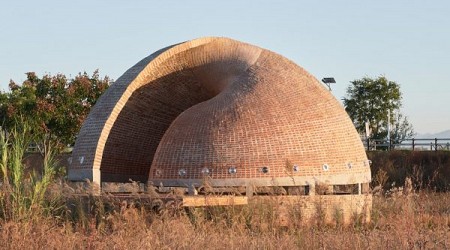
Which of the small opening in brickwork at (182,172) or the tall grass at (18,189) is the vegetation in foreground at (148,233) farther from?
the small opening in brickwork at (182,172)

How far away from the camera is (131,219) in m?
11.1

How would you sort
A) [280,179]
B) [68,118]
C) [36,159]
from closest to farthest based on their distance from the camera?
[280,179] → [68,118] → [36,159]

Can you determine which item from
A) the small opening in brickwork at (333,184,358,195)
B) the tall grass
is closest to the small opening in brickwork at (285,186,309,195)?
the small opening in brickwork at (333,184,358,195)

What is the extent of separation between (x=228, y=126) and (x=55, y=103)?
19.7 metres

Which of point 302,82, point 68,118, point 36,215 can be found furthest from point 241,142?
point 68,118

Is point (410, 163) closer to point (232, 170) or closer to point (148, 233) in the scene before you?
point (232, 170)

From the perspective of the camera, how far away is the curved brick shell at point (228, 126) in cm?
1759

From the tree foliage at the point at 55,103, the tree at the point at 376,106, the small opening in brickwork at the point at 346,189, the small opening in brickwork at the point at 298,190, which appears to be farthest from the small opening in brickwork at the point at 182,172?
the tree at the point at 376,106

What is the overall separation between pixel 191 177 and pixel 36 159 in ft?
74.4

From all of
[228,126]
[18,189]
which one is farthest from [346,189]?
[18,189]

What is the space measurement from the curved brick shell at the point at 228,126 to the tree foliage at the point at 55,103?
1519 centimetres

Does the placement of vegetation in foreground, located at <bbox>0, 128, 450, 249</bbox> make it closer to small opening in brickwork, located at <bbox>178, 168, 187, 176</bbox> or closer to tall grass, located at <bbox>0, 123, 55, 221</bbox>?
tall grass, located at <bbox>0, 123, 55, 221</bbox>

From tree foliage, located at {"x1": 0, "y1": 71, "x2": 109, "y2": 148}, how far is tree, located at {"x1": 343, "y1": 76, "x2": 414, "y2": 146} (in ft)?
84.1

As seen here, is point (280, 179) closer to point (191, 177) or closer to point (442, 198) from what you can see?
point (191, 177)
